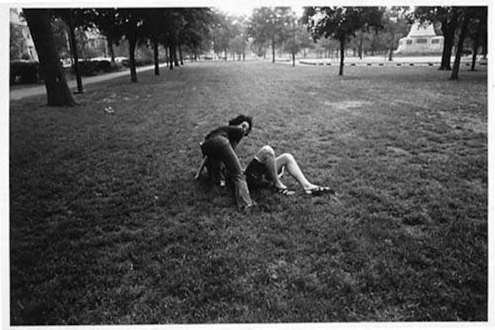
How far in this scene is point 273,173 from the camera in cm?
434

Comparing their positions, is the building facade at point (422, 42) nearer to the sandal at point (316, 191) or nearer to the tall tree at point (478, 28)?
the tall tree at point (478, 28)

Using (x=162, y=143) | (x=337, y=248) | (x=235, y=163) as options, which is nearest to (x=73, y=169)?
(x=162, y=143)

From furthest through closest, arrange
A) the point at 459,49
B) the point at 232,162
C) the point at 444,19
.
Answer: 1. the point at 444,19
2. the point at 459,49
3. the point at 232,162

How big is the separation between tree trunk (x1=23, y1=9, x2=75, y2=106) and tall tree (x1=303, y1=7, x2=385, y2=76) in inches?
471

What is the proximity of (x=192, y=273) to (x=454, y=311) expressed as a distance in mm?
1971

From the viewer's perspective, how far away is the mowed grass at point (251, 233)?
2596 millimetres

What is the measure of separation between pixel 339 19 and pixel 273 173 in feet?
54.8

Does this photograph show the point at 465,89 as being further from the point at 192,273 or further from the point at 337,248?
the point at 192,273

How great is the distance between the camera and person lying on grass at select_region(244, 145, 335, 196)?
4.28m

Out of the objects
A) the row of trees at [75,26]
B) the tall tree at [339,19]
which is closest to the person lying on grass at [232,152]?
the row of trees at [75,26]

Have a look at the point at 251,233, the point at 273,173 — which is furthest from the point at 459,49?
the point at 251,233

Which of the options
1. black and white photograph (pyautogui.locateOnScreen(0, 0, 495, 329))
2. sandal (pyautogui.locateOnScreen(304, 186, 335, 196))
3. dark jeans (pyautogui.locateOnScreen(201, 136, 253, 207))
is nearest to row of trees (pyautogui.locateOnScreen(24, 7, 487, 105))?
black and white photograph (pyautogui.locateOnScreen(0, 0, 495, 329))

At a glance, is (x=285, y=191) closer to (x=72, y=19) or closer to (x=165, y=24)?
(x=165, y=24)

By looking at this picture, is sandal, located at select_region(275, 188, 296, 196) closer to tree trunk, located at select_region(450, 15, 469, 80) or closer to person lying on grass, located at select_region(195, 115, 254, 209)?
person lying on grass, located at select_region(195, 115, 254, 209)
